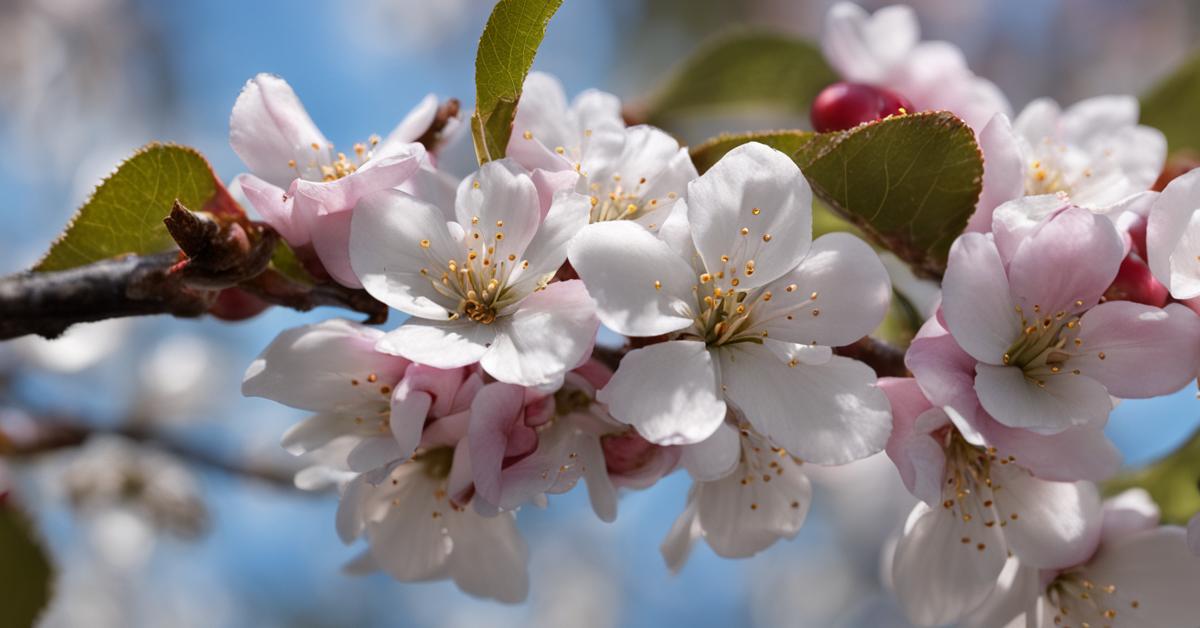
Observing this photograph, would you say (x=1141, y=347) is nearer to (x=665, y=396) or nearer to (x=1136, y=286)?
(x=1136, y=286)

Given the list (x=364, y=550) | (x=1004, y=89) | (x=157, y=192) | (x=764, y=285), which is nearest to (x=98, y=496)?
(x=364, y=550)

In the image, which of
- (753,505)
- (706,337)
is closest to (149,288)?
(706,337)

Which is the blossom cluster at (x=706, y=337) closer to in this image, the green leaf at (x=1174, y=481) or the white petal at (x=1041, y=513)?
the white petal at (x=1041, y=513)

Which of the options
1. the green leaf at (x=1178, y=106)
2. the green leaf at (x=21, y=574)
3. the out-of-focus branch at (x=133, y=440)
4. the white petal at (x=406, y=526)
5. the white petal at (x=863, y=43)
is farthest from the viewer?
the out-of-focus branch at (x=133, y=440)

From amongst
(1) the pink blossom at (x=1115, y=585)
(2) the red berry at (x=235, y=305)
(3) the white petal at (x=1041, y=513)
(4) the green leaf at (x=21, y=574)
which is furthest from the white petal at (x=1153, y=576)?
(4) the green leaf at (x=21, y=574)

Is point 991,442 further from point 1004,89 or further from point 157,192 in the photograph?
point 1004,89
